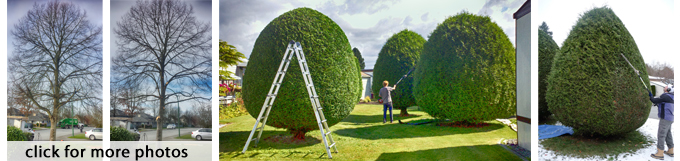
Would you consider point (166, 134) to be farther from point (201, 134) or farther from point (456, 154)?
point (456, 154)

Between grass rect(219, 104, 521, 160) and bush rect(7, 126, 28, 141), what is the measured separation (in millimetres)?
2777

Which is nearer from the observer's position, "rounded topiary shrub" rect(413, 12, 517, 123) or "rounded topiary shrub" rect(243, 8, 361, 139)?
"rounded topiary shrub" rect(243, 8, 361, 139)

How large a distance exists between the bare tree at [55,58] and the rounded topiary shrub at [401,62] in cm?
614

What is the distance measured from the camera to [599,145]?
4336mm

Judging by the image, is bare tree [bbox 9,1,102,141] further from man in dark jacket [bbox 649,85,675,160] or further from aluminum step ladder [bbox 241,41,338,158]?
man in dark jacket [bbox 649,85,675,160]

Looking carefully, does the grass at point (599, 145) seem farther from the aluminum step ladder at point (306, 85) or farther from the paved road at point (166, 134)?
Answer: the paved road at point (166, 134)

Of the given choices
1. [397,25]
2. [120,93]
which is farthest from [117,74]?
[397,25]

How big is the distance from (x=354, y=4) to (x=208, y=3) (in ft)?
7.99

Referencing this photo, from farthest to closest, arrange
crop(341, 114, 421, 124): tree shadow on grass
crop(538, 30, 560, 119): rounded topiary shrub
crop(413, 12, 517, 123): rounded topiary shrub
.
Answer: crop(341, 114, 421, 124): tree shadow on grass → crop(538, 30, 560, 119): rounded topiary shrub → crop(413, 12, 517, 123): rounded topiary shrub

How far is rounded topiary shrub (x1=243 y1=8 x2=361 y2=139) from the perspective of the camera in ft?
13.6

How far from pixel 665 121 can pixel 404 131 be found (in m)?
3.66

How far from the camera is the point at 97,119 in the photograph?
163 inches

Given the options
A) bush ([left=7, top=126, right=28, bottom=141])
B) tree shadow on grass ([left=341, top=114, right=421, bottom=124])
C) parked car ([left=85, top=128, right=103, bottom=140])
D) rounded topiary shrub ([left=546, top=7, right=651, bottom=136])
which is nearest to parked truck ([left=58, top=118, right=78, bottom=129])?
parked car ([left=85, top=128, right=103, bottom=140])

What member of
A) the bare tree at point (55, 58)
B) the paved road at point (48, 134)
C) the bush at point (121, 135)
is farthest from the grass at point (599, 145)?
the paved road at point (48, 134)
